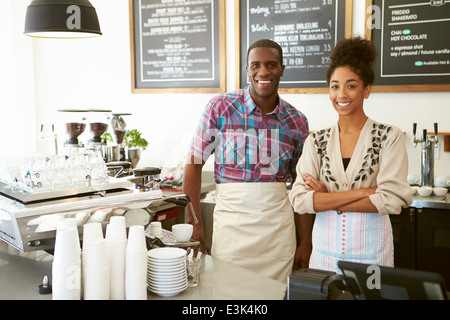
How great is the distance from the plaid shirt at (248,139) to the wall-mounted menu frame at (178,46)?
4.67 ft

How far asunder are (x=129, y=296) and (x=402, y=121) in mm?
2419

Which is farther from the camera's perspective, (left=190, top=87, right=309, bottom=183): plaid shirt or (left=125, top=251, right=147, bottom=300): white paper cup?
(left=190, top=87, right=309, bottom=183): plaid shirt

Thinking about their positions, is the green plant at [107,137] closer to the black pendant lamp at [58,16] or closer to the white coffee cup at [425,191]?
the black pendant lamp at [58,16]

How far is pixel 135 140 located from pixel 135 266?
2.54 metres

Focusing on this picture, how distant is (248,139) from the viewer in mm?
2398

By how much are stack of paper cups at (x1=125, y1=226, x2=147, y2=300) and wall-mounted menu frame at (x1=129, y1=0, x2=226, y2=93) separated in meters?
2.45

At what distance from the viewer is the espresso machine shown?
3.05 m

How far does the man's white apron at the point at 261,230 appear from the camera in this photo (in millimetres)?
2309

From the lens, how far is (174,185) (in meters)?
3.55

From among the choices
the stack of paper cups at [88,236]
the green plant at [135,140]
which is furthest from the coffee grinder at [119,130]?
the stack of paper cups at [88,236]

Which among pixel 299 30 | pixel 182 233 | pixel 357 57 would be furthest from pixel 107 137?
pixel 357 57

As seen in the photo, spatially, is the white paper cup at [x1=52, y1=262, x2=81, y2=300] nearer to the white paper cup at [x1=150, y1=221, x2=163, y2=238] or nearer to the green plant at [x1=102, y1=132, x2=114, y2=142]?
the white paper cup at [x1=150, y1=221, x2=163, y2=238]

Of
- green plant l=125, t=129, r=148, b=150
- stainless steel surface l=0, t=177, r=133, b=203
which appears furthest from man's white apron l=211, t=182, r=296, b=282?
green plant l=125, t=129, r=148, b=150

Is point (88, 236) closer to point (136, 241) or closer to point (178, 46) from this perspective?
point (136, 241)
